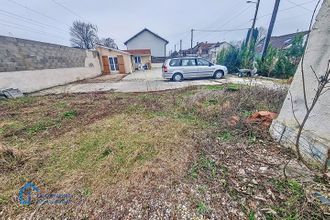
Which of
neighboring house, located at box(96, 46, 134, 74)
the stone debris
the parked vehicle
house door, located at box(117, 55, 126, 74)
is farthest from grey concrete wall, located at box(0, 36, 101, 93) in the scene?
the parked vehicle

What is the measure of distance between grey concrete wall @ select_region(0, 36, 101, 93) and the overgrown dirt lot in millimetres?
5183

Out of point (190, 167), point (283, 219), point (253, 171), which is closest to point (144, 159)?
point (190, 167)

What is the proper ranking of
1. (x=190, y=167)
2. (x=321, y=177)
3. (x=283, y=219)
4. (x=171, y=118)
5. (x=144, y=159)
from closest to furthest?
(x=283, y=219) → (x=321, y=177) → (x=190, y=167) → (x=144, y=159) → (x=171, y=118)

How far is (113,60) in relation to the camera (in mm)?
17297

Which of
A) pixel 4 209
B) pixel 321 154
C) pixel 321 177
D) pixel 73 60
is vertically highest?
pixel 73 60

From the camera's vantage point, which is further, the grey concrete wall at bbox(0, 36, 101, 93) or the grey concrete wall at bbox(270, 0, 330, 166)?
the grey concrete wall at bbox(0, 36, 101, 93)

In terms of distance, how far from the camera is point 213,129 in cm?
322

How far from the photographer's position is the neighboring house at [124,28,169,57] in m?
32.0

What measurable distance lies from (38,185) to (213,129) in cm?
311

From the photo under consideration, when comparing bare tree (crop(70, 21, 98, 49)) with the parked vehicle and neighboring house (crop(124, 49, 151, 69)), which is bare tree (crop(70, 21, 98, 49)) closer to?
neighboring house (crop(124, 49, 151, 69))

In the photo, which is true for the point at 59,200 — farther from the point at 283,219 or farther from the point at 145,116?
the point at 145,116

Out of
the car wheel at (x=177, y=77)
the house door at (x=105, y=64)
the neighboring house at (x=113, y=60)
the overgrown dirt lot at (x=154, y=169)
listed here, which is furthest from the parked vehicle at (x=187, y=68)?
the house door at (x=105, y=64)
